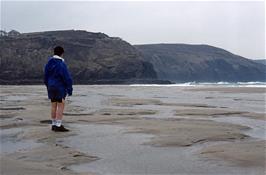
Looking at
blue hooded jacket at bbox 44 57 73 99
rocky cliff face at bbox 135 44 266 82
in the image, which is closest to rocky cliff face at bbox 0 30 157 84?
rocky cliff face at bbox 135 44 266 82

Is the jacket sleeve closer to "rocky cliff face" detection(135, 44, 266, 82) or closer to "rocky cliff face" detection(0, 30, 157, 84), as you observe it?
"rocky cliff face" detection(0, 30, 157, 84)

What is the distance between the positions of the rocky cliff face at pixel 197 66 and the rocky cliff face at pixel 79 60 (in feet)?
116

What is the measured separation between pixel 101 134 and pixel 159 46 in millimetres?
166313

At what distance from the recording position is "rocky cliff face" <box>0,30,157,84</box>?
89706 millimetres

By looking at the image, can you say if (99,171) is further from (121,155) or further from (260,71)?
(260,71)

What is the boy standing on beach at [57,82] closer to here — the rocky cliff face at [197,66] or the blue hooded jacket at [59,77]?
the blue hooded jacket at [59,77]

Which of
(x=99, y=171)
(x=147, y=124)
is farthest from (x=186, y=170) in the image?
(x=147, y=124)

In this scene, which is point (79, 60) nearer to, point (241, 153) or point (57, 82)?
point (57, 82)

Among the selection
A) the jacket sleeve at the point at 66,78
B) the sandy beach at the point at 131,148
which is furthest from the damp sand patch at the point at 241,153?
the jacket sleeve at the point at 66,78

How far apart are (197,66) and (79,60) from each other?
6324 cm

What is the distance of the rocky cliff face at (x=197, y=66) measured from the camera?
469 ft

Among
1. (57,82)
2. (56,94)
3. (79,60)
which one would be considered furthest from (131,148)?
(79,60)

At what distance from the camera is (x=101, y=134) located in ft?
29.0

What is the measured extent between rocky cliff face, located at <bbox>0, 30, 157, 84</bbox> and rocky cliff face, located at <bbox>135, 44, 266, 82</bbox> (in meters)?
35.3
